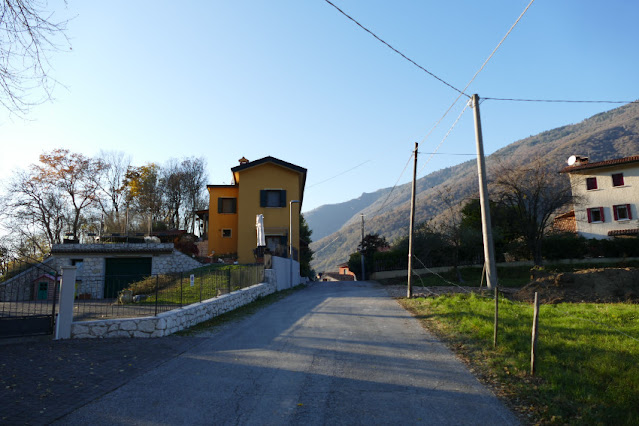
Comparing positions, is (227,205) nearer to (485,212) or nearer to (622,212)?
(485,212)

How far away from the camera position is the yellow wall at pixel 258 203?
100 feet

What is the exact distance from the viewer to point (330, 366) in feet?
21.7

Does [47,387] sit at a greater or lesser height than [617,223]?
Result: lesser

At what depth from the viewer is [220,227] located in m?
31.7

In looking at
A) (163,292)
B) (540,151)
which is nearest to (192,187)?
(163,292)

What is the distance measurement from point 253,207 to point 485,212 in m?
21.5

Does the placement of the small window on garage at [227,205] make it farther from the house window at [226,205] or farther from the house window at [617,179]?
the house window at [617,179]

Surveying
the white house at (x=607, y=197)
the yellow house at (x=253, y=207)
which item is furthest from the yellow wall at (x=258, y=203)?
the white house at (x=607, y=197)

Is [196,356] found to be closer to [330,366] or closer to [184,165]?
[330,366]

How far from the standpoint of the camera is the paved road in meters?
4.61

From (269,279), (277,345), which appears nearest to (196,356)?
(277,345)

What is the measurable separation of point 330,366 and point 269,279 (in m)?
13.6

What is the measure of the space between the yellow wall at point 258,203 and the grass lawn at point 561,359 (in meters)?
21.1

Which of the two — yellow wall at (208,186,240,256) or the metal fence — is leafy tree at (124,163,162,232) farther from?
the metal fence
